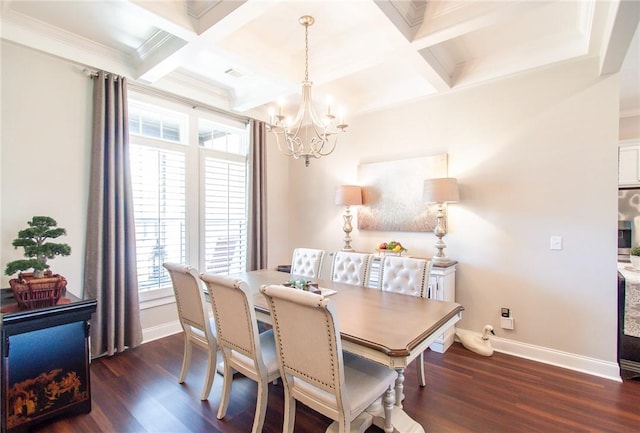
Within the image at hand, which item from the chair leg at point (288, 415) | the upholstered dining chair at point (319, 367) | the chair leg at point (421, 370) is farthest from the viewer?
the chair leg at point (421, 370)

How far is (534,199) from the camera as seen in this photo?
305cm

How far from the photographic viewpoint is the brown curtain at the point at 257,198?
4.40 meters

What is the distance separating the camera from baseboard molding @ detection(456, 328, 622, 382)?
2.69 metres

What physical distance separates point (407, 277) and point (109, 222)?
286 cm

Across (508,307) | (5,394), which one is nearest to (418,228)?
(508,307)

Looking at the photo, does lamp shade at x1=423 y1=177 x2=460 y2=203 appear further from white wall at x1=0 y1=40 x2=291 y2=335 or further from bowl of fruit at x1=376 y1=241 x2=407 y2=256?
white wall at x1=0 y1=40 x2=291 y2=335

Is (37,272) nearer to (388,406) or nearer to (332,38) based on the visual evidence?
(388,406)

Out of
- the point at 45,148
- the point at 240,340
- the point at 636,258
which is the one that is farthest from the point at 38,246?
the point at 636,258

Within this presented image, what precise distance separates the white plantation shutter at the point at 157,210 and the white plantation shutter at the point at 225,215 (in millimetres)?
332

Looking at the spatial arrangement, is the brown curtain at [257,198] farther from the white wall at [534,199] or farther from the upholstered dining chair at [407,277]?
the upholstered dining chair at [407,277]

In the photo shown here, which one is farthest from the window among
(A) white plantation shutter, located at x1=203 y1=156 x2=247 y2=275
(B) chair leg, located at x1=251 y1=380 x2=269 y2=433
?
(B) chair leg, located at x1=251 y1=380 x2=269 y2=433

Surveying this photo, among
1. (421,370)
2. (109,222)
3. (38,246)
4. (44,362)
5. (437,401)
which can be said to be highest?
(109,222)

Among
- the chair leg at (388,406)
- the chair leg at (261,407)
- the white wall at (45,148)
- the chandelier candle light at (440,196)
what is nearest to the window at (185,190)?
the white wall at (45,148)

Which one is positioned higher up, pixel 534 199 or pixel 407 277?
pixel 534 199
